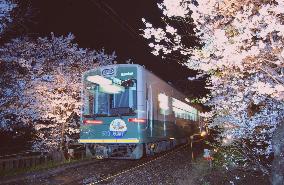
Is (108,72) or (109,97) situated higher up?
(108,72)

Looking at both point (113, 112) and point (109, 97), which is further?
point (109, 97)

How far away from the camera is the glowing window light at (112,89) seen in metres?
12.6

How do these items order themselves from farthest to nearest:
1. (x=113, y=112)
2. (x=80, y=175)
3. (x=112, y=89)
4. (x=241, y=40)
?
(x=112, y=89) → (x=113, y=112) → (x=80, y=175) → (x=241, y=40)

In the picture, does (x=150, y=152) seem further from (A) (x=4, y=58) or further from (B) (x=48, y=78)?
(A) (x=4, y=58)

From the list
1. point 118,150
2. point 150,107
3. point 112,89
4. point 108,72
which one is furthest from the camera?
point 118,150

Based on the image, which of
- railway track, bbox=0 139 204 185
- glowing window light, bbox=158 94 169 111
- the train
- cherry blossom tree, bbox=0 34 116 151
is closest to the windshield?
the train

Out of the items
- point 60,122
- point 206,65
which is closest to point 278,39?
point 206,65

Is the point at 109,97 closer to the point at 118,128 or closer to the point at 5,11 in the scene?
the point at 118,128

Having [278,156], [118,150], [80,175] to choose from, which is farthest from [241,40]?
[118,150]

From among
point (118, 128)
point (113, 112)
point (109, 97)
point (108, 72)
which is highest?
point (108, 72)

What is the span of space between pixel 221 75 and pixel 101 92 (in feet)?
20.9

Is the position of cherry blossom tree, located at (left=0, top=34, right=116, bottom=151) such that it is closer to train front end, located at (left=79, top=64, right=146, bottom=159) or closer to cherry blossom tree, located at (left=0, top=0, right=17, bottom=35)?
cherry blossom tree, located at (left=0, top=0, right=17, bottom=35)

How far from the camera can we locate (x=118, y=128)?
40.8 ft

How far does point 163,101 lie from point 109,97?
3.73m
